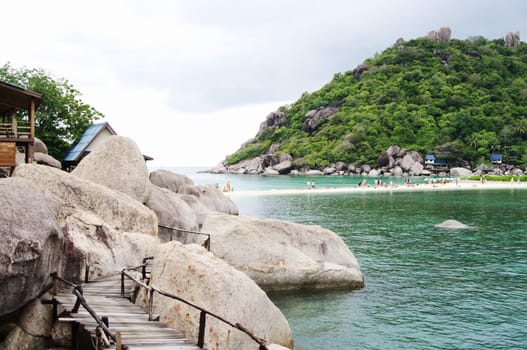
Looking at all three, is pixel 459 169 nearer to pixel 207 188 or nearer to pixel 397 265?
pixel 207 188

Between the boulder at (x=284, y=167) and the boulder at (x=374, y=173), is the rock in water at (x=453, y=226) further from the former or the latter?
the boulder at (x=284, y=167)

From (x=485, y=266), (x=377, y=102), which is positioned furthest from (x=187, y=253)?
(x=377, y=102)

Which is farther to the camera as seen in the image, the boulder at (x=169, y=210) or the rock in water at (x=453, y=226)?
the rock in water at (x=453, y=226)

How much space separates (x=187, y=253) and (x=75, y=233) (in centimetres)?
402

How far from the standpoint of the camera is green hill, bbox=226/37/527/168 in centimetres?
15400

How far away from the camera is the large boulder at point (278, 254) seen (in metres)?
18.4

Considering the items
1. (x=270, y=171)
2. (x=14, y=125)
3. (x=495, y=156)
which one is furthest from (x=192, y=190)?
(x=495, y=156)

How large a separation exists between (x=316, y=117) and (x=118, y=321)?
180359mm

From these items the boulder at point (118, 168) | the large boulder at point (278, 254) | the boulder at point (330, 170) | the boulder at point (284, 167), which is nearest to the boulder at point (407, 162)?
the boulder at point (330, 170)

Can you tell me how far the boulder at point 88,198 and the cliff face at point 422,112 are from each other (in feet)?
482

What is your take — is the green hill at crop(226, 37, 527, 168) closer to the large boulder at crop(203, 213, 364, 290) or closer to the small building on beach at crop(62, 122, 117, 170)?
the small building on beach at crop(62, 122, 117, 170)

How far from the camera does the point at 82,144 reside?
113 ft

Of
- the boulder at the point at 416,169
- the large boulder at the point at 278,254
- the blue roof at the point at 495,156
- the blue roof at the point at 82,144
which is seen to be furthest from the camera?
the boulder at the point at 416,169

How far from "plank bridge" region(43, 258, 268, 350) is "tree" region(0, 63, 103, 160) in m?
29.3
